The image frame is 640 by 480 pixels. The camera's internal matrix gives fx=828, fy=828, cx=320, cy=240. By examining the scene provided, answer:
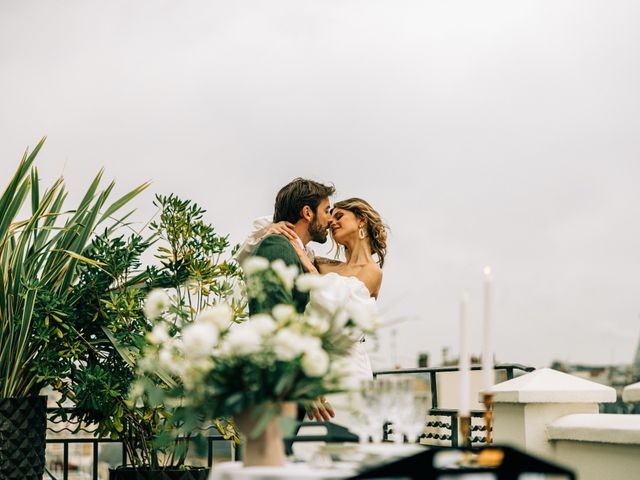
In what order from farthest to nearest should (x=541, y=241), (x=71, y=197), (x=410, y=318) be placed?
(x=541, y=241) → (x=71, y=197) → (x=410, y=318)

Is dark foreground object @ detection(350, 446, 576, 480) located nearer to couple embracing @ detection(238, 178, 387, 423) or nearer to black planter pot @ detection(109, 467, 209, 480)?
couple embracing @ detection(238, 178, 387, 423)

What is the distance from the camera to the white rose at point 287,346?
185cm

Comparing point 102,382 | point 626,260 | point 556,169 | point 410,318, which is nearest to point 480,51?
point 102,382

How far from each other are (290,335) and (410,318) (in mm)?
343

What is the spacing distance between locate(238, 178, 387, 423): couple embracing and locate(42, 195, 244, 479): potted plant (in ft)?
2.25

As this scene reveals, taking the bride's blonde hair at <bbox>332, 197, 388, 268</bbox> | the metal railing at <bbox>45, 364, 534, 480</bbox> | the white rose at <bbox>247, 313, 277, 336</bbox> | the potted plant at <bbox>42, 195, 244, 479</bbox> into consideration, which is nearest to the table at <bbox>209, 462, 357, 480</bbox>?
the white rose at <bbox>247, 313, 277, 336</bbox>

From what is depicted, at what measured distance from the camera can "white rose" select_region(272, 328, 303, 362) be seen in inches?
72.7

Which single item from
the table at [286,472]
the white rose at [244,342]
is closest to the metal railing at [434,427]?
the table at [286,472]

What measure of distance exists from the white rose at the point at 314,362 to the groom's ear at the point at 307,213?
75.3 inches

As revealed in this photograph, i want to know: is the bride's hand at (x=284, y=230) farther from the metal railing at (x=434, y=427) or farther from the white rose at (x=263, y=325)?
the white rose at (x=263, y=325)

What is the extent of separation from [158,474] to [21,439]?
2.42 feet

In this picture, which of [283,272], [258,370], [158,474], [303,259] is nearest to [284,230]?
[303,259]

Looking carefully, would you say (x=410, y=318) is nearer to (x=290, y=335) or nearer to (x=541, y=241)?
(x=290, y=335)

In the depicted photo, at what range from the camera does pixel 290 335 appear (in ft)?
6.11
